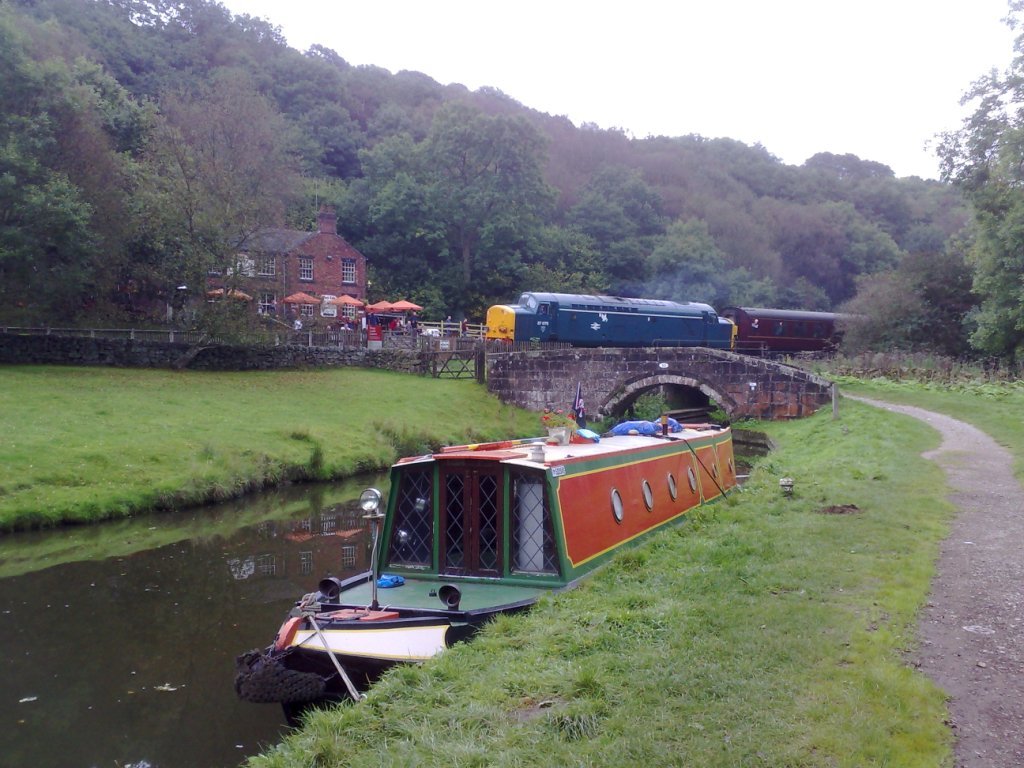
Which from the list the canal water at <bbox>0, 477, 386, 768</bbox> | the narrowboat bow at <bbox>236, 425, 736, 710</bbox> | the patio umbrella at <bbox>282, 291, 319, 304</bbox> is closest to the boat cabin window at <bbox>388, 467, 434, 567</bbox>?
the narrowboat bow at <bbox>236, 425, 736, 710</bbox>

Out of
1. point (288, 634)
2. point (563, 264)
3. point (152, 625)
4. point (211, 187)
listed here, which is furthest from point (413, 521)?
point (563, 264)

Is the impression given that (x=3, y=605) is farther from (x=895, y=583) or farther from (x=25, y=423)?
(x=895, y=583)

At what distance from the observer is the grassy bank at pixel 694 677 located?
4012mm

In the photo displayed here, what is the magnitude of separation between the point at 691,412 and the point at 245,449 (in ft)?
61.2

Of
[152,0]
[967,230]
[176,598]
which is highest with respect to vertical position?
[152,0]

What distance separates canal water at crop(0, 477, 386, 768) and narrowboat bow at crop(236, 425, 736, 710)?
2.71 feet

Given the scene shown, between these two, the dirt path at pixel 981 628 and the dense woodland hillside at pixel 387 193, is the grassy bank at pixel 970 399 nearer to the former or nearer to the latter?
the dense woodland hillside at pixel 387 193

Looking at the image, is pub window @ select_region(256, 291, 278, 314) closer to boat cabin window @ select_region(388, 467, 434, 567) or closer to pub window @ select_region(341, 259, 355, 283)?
pub window @ select_region(341, 259, 355, 283)

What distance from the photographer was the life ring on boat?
636 cm

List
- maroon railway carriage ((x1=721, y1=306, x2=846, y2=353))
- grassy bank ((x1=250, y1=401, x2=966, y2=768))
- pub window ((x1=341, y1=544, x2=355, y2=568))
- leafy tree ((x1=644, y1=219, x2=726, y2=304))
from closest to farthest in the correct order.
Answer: grassy bank ((x1=250, y1=401, x2=966, y2=768)) → pub window ((x1=341, y1=544, x2=355, y2=568)) → maroon railway carriage ((x1=721, y1=306, x2=846, y2=353)) → leafy tree ((x1=644, y1=219, x2=726, y2=304))

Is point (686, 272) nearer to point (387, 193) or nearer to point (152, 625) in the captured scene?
point (387, 193)

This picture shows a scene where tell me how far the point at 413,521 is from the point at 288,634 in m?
1.76

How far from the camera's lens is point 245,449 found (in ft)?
56.1

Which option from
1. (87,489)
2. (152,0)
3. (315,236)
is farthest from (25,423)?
(152,0)
